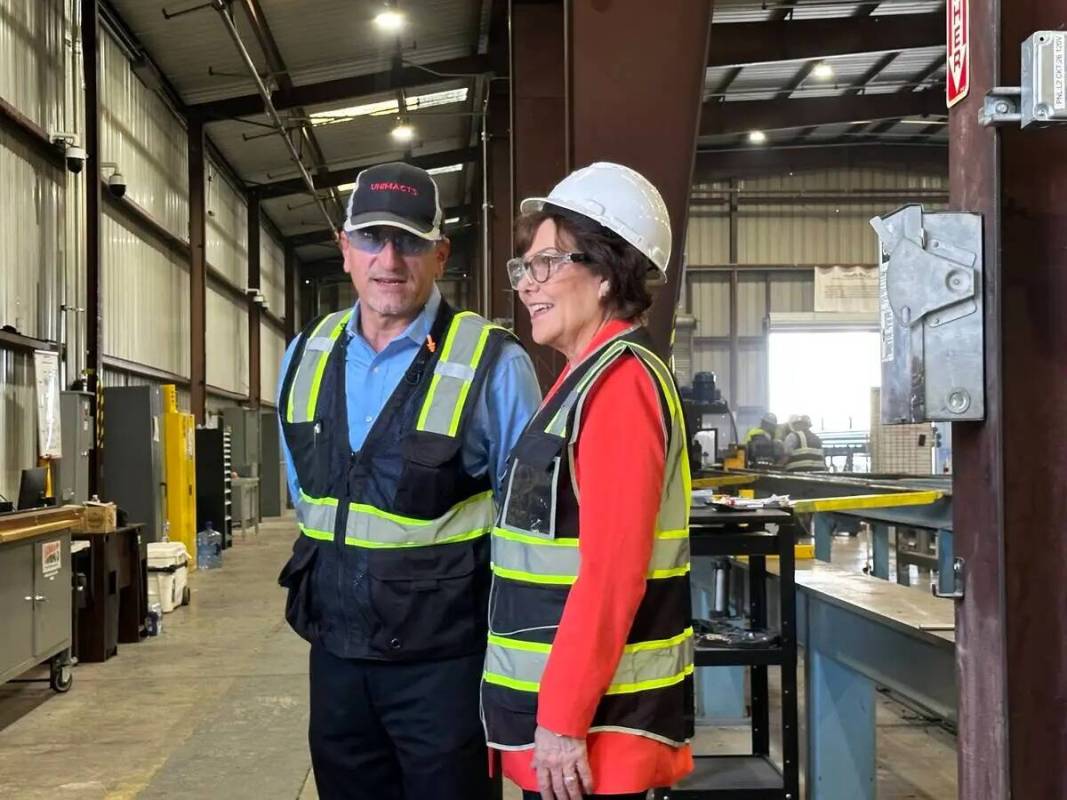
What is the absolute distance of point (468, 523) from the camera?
219cm

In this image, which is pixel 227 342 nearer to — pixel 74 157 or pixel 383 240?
pixel 74 157

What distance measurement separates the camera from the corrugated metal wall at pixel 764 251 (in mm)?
21891

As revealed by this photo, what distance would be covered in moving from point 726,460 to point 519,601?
11489mm

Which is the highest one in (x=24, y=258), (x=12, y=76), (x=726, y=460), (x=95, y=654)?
(x=12, y=76)

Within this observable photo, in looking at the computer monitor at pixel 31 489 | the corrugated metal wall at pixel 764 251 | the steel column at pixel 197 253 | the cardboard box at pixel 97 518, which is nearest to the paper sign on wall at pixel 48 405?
the cardboard box at pixel 97 518

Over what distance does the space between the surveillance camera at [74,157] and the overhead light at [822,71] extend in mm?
11483

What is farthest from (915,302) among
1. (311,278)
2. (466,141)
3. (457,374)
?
(311,278)

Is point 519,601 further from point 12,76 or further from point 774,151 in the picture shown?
point 774,151

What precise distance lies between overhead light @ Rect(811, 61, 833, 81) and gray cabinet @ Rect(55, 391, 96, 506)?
12608 mm

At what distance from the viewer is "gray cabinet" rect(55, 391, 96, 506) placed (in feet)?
28.2

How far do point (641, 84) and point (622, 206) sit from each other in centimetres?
238

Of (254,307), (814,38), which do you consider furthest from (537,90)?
(254,307)

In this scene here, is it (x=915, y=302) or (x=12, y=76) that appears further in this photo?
(x=12, y=76)

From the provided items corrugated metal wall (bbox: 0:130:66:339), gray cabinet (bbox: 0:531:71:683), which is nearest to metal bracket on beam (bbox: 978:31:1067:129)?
gray cabinet (bbox: 0:531:71:683)
